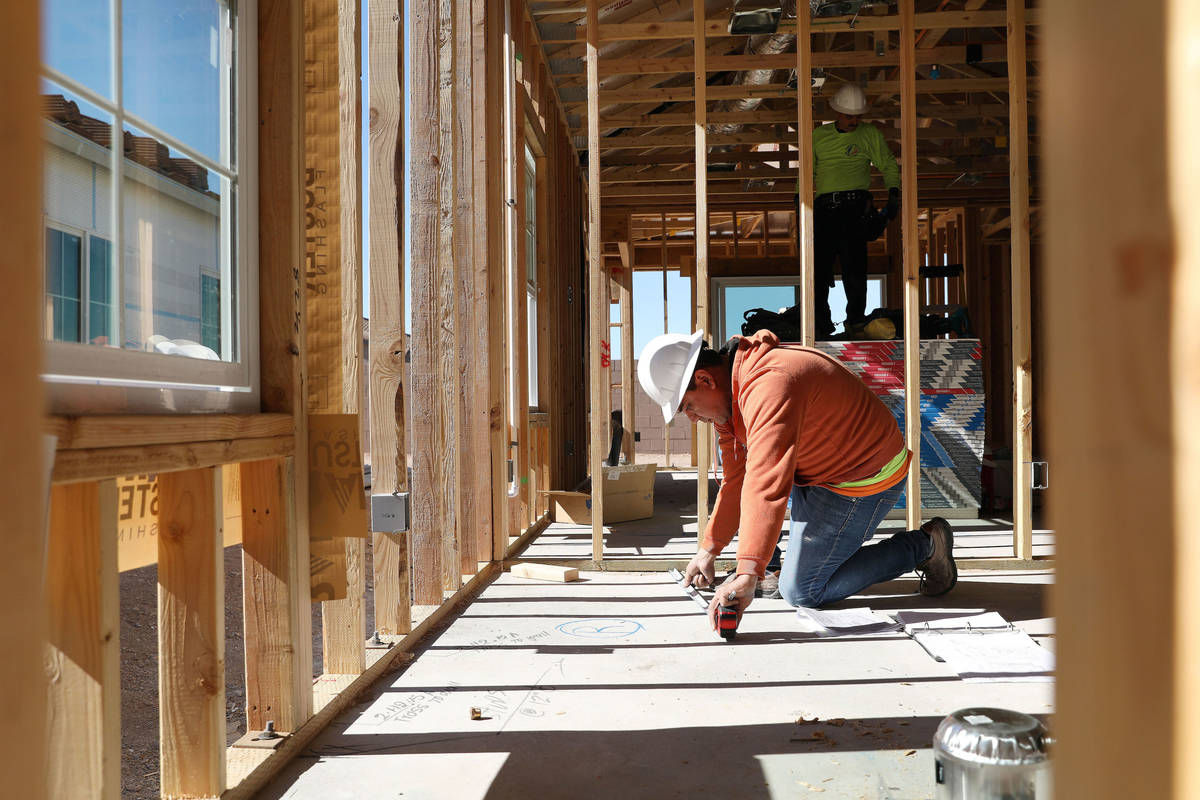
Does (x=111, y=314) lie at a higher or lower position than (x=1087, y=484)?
higher

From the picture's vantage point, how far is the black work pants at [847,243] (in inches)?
235

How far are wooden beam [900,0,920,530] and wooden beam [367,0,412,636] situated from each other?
239 centimetres

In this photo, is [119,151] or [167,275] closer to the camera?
[119,151]

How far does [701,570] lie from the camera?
3.26 metres

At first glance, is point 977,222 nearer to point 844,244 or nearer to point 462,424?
point 844,244

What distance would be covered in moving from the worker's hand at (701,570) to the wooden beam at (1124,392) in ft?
9.07

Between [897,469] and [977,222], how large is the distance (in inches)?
298

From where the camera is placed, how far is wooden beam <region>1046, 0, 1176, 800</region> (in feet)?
1.39

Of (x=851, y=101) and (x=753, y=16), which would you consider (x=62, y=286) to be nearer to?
(x=753, y=16)

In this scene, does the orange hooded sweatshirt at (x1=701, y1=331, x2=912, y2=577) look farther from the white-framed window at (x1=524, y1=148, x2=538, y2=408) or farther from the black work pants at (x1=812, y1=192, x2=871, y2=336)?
the white-framed window at (x1=524, y1=148, x2=538, y2=408)

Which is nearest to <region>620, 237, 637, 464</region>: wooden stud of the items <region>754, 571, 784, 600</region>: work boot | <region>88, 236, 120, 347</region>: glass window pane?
<region>754, 571, 784, 600</region>: work boot

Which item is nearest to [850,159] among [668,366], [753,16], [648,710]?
[753,16]

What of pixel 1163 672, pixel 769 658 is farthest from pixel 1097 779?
pixel 769 658

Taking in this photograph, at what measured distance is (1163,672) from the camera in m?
0.43
